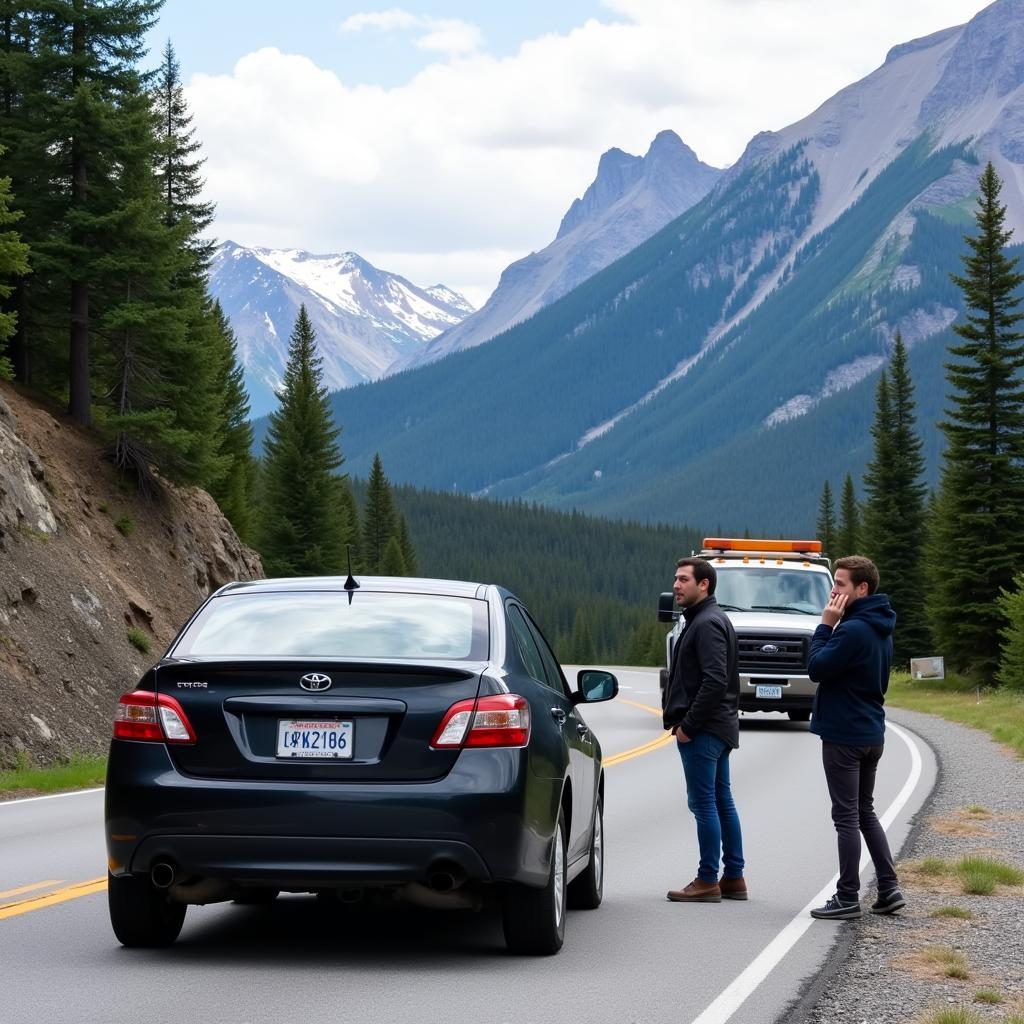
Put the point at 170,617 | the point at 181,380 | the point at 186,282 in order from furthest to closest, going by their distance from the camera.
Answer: the point at 186,282, the point at 181,380, the point at 170,617

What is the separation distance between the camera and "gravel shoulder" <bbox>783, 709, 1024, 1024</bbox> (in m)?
6.96

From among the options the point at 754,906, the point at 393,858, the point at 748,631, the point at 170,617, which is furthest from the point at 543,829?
the point at 170,617

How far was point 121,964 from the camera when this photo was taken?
24.8ft

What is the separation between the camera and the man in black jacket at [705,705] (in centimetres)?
952

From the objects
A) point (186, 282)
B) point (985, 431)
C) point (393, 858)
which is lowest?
point (393, 858)

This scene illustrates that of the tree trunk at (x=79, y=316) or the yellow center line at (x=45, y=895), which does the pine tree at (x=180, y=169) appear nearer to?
the tree trunk at (x=79, y=316)

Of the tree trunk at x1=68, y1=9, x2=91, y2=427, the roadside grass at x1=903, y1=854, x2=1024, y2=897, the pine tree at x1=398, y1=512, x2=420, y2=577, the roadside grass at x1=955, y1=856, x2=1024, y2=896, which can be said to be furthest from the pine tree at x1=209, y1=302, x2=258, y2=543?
the roadside grass at x1=955, y1=856, x2=1024, y2=896

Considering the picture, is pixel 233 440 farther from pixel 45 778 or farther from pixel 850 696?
pixel 850 696

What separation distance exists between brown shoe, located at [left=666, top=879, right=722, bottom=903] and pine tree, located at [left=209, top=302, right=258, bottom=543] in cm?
4930

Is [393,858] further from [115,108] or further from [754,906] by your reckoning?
[115,108]

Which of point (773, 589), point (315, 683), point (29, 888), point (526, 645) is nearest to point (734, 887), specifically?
point (526, 645)

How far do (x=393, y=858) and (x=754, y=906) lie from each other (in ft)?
11.1

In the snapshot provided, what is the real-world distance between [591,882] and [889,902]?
5.42ft

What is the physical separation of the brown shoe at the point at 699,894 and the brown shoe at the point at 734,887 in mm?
94
